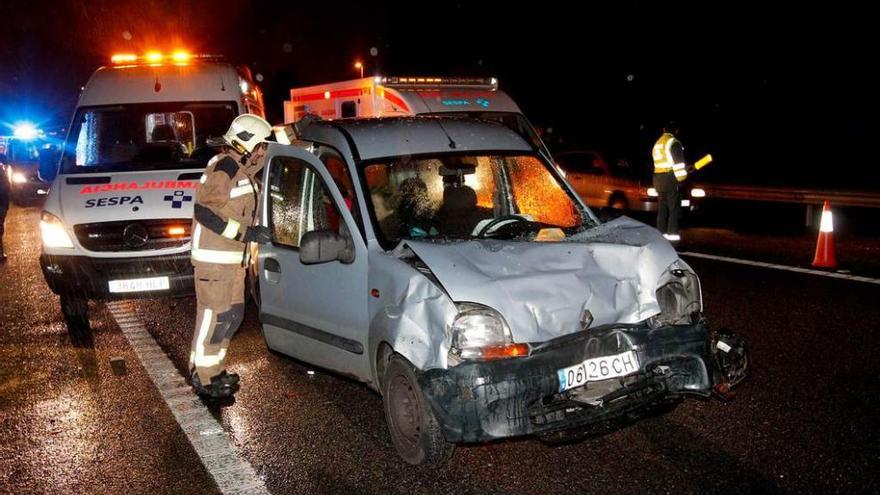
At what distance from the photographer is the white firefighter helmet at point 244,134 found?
6.08m

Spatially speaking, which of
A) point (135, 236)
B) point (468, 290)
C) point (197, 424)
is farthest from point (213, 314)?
point (135, 236)

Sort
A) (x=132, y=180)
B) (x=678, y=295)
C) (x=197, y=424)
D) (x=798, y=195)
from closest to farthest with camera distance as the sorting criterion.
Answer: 1. (x=678, y=295)
2. (x=197, y=424)
3. (x=132, y=180)
4. (x=798, y=195)

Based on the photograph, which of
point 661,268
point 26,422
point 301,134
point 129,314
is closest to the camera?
point 661,268

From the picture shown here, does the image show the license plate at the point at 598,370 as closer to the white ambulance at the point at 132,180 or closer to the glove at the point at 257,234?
the glove at the point at 257,234

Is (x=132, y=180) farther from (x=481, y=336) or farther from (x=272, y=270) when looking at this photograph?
(x=481, y=336)

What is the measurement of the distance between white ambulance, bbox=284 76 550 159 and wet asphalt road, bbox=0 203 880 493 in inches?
206

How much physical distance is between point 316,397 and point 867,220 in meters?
13.2

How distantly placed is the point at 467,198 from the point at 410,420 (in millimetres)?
1686

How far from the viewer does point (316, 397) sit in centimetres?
609

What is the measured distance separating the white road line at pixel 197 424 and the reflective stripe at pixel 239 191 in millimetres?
1386

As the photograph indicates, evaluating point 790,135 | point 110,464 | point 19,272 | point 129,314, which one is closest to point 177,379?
point 110,464

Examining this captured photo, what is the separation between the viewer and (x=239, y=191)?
6.06m

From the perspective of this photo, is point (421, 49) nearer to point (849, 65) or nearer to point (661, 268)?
point (849, 65)

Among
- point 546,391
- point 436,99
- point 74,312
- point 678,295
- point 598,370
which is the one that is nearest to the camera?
point 546,391
